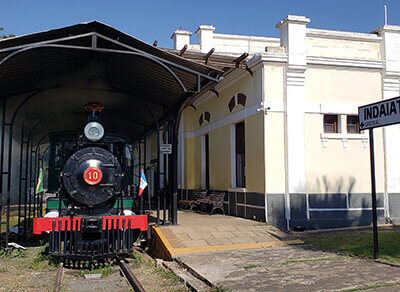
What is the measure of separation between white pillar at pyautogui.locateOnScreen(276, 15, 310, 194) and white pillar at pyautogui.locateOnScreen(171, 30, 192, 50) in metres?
4.41

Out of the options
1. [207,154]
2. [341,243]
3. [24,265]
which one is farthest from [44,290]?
[207,154]

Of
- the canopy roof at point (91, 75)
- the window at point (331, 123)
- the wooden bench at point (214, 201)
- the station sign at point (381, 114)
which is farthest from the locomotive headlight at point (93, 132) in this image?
the window at point (331, 123)

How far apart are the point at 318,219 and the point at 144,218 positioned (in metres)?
4.89

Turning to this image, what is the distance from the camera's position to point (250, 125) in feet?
35.1

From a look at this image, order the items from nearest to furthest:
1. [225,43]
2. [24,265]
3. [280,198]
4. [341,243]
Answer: [24,265] → [341,243] → [280,198] → [225,43]

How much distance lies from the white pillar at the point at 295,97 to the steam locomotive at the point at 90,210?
172 inches

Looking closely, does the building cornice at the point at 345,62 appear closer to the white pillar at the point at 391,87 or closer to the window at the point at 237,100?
the white pillar at the point at 391,87

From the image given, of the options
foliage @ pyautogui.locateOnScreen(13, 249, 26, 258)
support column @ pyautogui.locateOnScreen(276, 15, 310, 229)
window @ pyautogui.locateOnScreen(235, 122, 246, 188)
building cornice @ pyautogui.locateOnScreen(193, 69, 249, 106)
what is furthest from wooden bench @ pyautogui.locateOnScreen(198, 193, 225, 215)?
foliage @ pyautogui.locateOnScreen(13, 249, 26, 258)

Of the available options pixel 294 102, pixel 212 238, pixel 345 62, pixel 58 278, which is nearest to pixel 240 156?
pixel 294 102

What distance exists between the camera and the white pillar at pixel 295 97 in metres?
9.95

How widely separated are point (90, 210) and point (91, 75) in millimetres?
3298

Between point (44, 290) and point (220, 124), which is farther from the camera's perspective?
point (220, 124)

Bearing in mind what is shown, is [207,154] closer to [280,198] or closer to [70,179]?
[280,198]

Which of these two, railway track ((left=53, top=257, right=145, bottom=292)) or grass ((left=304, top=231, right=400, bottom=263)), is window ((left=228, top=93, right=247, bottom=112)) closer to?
grass ((left=304, top=231, right=400, bottom=263))
